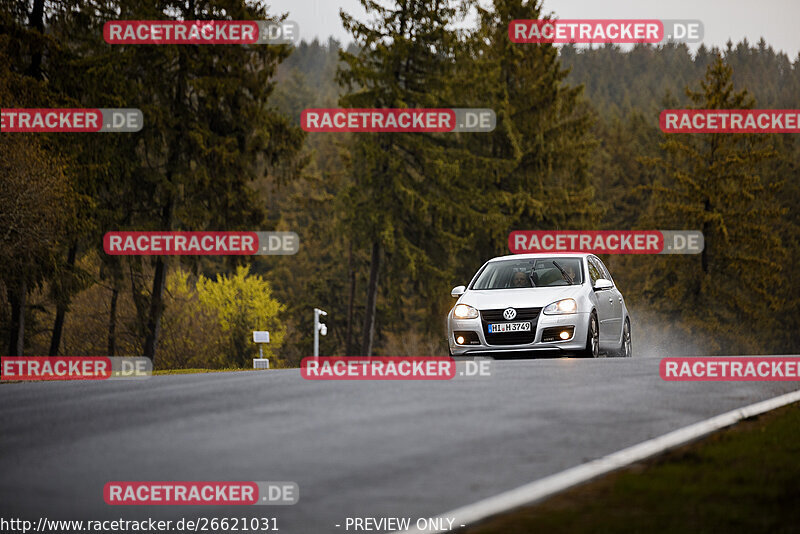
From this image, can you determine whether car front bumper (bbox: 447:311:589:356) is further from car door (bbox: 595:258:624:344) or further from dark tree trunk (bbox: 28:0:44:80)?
dark tree trunk (bbox: 28:0:44:80)

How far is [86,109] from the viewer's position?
31.8 m

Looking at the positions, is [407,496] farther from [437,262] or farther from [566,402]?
[437,262]

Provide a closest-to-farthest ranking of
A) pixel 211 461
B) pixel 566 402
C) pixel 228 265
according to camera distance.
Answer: pixel 211 461
pixel 566 402
pixel 228 265

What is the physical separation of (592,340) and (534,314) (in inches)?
42.8

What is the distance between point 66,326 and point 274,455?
1904 inches

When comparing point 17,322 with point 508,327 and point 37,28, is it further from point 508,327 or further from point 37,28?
point 508,327

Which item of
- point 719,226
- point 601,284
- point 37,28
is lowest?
point 601,284

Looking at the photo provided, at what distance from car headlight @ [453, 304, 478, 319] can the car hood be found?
8 cm

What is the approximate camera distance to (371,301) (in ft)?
134

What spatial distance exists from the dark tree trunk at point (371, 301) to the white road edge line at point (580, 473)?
31.4 metres

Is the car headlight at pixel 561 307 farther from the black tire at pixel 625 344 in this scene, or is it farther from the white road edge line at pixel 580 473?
the white road edge line at pixel 580 473

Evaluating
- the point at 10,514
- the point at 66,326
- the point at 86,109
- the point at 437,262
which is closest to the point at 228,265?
the point at 86,109

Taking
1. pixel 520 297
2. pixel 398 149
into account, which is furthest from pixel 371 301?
pixel 520 297

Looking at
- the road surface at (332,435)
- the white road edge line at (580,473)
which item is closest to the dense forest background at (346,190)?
the road surface at (332,435)
